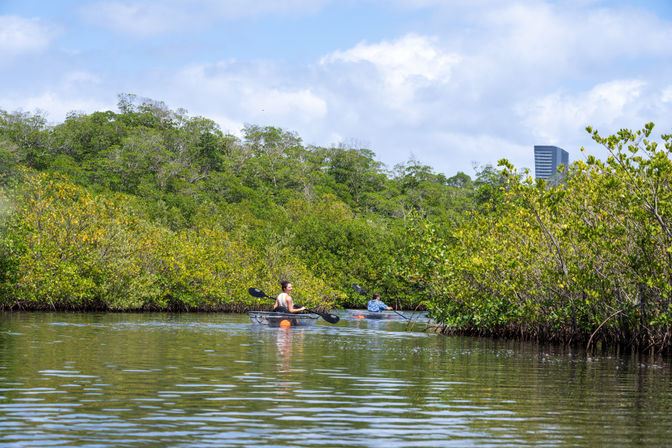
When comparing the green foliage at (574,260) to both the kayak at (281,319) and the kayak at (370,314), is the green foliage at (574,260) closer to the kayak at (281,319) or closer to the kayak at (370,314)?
the kayak at (281,319)

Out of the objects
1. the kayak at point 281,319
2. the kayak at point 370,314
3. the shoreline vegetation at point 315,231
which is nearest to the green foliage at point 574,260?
the shoreline vegetation at point 315,231

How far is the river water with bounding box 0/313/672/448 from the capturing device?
778 cm

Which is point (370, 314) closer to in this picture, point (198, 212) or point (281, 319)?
point (281, 319)

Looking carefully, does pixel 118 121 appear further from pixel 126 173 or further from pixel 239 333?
pixel 239 333

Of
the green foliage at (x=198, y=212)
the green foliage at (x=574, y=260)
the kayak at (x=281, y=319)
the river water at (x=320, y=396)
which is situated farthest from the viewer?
the green foliage at (x=198, y=212)

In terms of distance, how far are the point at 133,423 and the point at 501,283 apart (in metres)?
15.7

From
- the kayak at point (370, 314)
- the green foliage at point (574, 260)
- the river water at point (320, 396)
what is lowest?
the river water at point (320, 396)

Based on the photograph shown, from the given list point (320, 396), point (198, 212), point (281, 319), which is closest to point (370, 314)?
point (281, 319)

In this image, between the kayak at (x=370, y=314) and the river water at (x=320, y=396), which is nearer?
the river water at (x=320, y=396)

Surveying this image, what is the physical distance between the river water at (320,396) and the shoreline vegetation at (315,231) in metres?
2.13

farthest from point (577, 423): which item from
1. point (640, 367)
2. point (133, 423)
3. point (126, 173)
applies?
point (126, 173)

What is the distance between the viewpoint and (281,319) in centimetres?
2628

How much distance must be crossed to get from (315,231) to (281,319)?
4104 cm

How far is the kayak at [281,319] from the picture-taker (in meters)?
26.2
